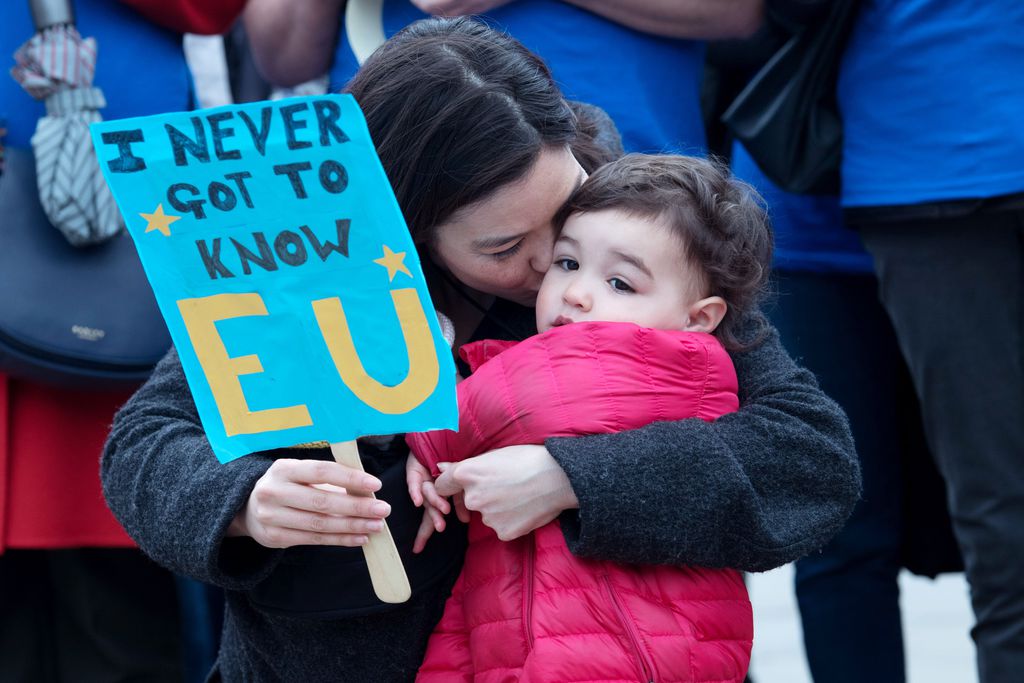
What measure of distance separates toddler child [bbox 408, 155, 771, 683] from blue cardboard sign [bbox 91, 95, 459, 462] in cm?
17

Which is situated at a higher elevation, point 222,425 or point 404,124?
point 404,124

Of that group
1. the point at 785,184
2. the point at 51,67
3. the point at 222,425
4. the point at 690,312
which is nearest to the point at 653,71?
the point at 785,184

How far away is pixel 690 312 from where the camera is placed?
1.65 metres

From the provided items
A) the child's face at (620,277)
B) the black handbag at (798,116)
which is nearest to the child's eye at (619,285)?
the child's face at (620,277)

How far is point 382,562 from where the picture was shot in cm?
141

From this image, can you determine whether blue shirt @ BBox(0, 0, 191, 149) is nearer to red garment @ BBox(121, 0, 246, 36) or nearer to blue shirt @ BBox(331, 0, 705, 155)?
red garment @ BBox(121, 0, 246, 36)

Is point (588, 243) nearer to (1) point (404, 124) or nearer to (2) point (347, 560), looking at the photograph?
(1) point (404, 124)

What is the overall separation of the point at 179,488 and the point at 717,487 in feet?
2.00

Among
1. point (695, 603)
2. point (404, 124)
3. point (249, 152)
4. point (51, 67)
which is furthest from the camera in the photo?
point (51, 67)

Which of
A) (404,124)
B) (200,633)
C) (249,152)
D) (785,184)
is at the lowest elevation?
(200,633)

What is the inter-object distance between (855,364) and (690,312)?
0.89m

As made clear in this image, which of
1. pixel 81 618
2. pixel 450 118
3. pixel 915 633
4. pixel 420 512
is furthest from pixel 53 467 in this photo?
pixel 915 633

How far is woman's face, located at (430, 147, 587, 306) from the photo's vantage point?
1629mm

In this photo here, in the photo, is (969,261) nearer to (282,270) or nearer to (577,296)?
(577,296)
